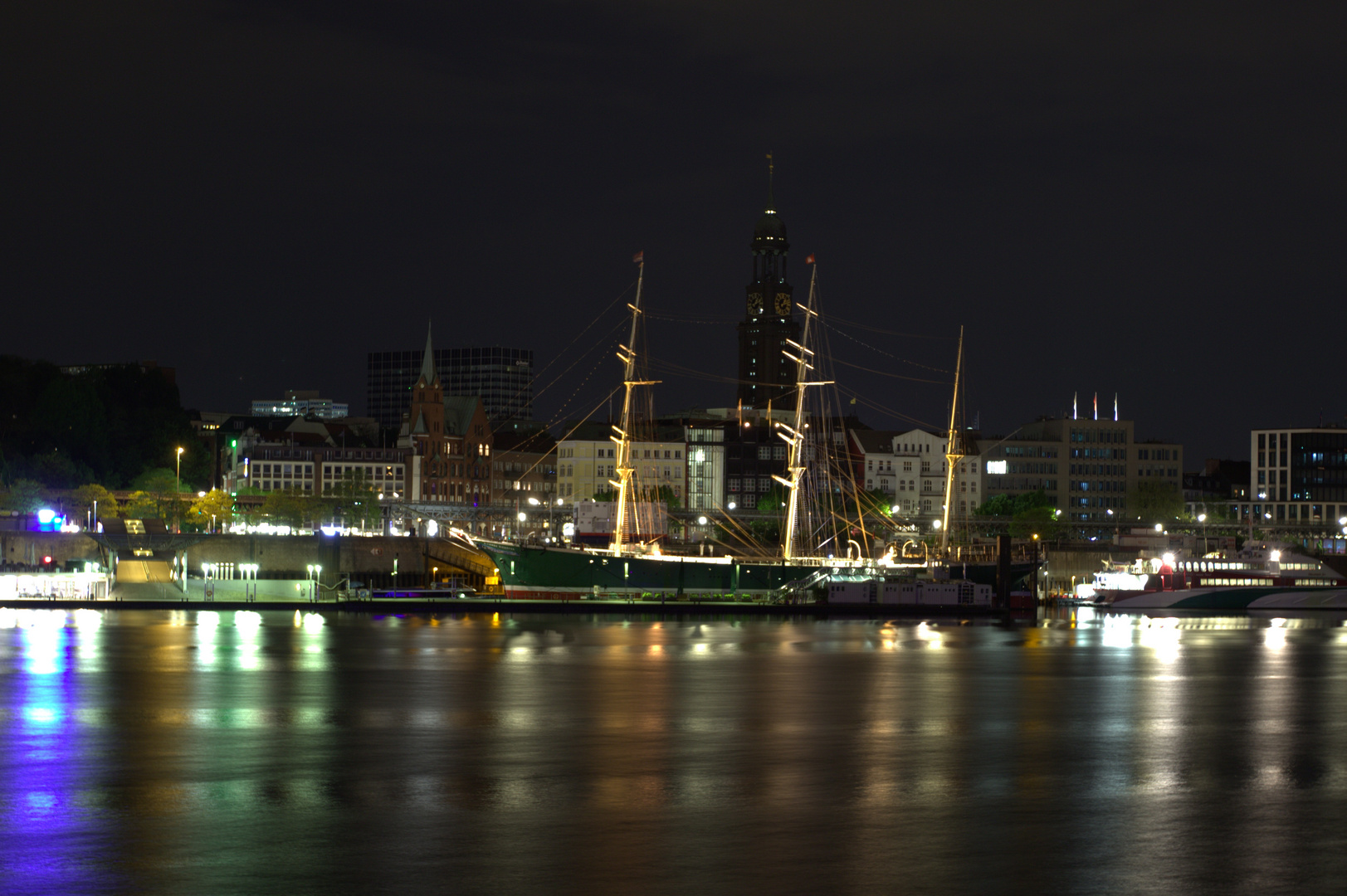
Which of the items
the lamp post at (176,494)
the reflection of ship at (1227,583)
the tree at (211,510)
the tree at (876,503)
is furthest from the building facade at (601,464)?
the reflection of ship at (1227,583)

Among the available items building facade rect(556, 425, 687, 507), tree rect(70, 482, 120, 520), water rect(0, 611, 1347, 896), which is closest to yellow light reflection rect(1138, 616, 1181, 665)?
water rect(0, 611, 1347, 896)

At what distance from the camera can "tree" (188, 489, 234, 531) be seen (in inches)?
5182

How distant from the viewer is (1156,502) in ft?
597

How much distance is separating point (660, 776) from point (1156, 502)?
167592 millimetres

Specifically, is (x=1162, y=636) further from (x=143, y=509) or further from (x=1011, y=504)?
(x=1011, y=504)

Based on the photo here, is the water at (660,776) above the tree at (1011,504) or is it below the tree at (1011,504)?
below

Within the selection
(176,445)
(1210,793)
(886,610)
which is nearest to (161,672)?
(1210,793)

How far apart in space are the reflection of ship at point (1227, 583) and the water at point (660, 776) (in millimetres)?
56552

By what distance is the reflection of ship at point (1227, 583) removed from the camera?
102m

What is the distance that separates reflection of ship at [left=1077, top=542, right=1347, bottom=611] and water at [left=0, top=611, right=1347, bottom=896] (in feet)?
186

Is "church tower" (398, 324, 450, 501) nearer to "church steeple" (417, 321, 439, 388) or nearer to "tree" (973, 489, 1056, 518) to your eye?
"church steeple" (417, 321, 439, 388)

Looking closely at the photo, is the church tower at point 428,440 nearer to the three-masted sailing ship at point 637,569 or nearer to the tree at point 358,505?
the tree at point 358,505

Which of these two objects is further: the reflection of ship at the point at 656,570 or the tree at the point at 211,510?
the tree at the point at 211,510

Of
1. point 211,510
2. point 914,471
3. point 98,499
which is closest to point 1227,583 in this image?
point 211,510
